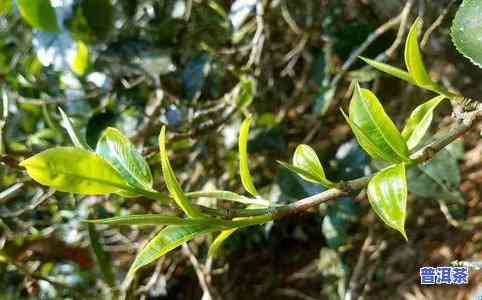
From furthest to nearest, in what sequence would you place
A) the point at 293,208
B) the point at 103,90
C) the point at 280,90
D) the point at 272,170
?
the point at 280,90
the point at 272,170
the point at 103,90
the point at 293,208

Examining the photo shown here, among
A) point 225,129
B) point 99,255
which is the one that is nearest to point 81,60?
point 225,129

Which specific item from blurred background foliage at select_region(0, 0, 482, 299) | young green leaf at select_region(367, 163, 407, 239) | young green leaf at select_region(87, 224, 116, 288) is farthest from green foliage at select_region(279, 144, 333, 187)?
young green leaf at select_region(87, 224, 116, 288)

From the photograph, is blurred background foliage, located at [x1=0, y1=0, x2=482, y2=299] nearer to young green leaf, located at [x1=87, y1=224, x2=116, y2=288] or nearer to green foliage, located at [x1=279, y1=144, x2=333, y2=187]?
young green leaf, located at [x1=87, y1=224, x2=116, y2=288]

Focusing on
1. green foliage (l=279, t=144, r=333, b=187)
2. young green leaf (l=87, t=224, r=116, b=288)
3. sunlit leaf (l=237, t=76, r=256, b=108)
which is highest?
green foliage (l=279, t=144, r=333, b=187)

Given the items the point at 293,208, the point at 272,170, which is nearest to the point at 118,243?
the point at 272,170

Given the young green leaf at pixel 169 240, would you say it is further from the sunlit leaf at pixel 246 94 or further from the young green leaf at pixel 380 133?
the sunlit leaf at pixel 246 94

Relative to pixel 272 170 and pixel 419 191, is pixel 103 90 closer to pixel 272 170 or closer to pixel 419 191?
pixel 272 170

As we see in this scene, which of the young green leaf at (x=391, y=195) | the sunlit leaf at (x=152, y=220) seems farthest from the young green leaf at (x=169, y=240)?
the young green leaf at (x=391, y=195)
